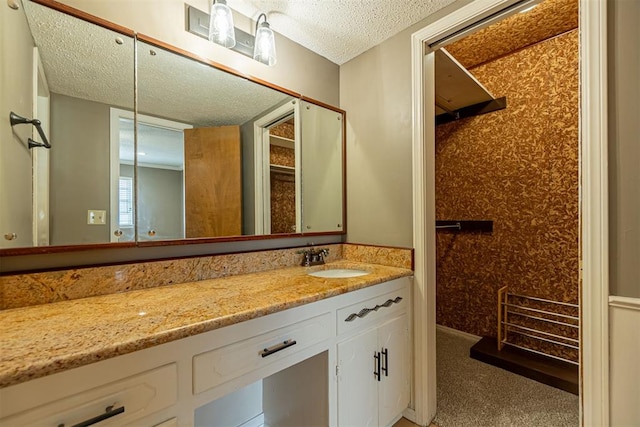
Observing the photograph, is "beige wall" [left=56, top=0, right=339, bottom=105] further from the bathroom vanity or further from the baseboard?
the baseboard

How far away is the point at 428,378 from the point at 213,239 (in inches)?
57.0

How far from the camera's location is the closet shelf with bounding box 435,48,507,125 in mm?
1931

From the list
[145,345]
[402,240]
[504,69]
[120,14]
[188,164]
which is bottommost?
[145,345]

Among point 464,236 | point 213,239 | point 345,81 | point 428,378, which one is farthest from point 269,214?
point 464,236

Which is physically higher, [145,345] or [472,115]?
[472,115]

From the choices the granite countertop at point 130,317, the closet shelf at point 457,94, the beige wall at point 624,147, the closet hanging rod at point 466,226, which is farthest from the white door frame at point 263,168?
the closet hanging rod at point 466,226

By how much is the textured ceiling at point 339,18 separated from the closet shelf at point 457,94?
0.33 m

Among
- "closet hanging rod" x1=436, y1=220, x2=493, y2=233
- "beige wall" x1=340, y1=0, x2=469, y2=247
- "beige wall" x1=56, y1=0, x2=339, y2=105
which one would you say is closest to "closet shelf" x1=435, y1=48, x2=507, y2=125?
"beige wall" x1=340, y1=0, x2=469, y2=247

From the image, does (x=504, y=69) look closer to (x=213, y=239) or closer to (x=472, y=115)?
(x=472, y=115)

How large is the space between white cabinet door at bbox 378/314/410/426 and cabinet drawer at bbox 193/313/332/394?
453mm

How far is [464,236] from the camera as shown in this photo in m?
2.64

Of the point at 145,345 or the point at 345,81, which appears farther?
the point at 345,81

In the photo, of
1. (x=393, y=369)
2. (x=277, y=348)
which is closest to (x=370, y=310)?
(x=393, y=369)

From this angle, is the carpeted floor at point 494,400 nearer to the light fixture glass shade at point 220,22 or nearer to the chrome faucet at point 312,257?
the chrome faucet at point 312,257
